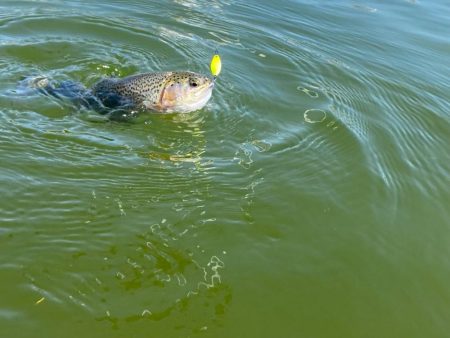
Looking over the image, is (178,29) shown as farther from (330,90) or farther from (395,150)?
(395,150)

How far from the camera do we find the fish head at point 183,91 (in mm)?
6551

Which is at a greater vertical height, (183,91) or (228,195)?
(183,91)

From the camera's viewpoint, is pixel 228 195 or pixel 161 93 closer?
pixel 228 195

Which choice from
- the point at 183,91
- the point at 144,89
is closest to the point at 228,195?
the point at 183,91

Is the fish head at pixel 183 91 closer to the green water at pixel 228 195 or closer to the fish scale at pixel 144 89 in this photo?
the fish scale at pixel 144 89

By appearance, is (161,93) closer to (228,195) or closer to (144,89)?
(144,89)

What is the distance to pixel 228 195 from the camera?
204 inches

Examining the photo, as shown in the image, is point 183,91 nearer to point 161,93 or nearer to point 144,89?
point 161,93

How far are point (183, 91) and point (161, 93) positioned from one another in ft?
0.90

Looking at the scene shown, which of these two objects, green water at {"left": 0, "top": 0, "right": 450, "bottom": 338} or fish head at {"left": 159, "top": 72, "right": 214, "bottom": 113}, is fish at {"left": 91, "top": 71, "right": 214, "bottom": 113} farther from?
green water at {"left": 0, "top": 0, "right": 450, "bottom": 338}

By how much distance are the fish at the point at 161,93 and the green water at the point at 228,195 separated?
162mm

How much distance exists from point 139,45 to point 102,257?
5515mm

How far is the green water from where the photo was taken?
3898 mm

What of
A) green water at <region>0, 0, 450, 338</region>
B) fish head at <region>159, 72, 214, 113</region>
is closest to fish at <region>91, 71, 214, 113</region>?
fish head at <region>159, 72, 214, 113</region>
